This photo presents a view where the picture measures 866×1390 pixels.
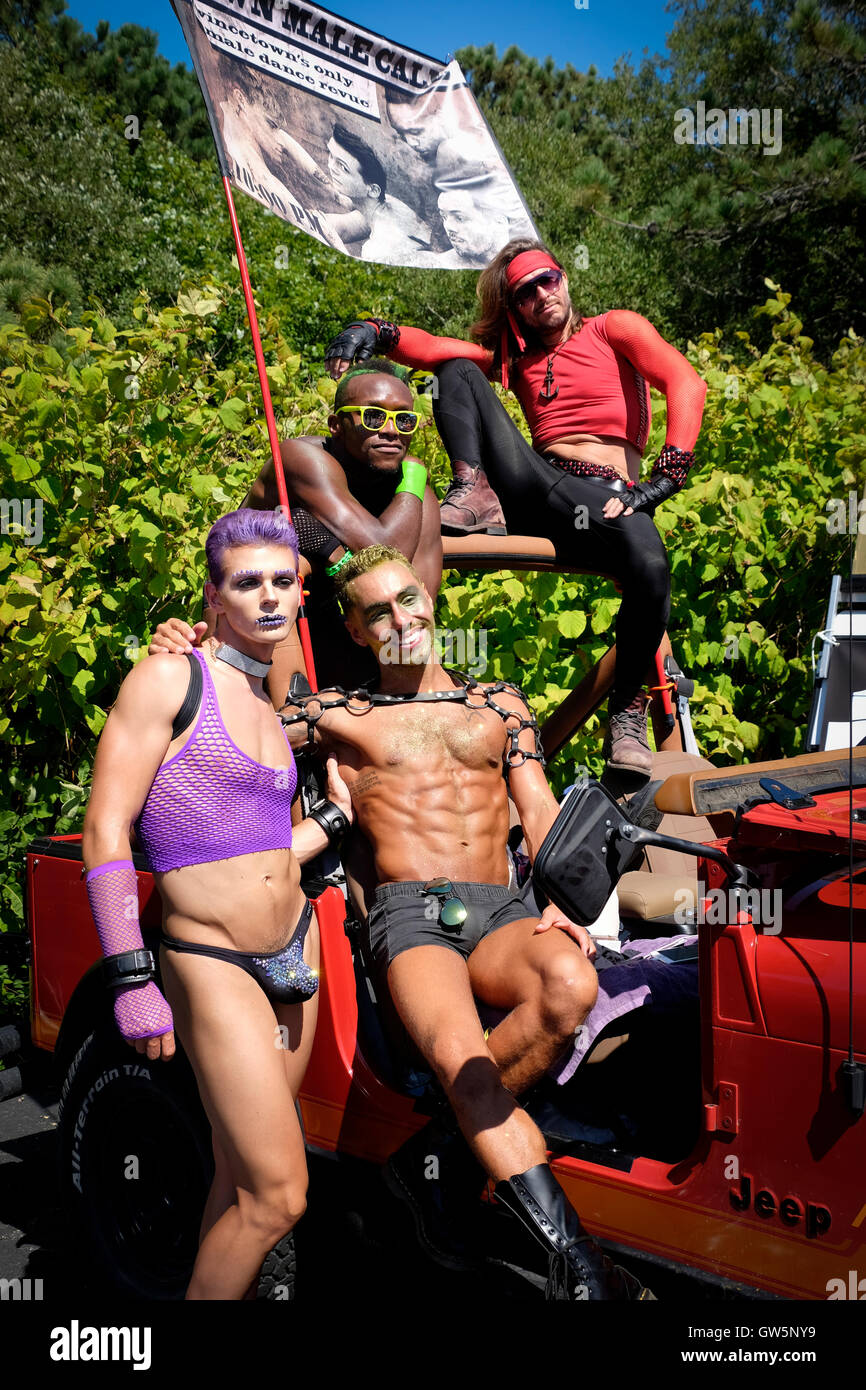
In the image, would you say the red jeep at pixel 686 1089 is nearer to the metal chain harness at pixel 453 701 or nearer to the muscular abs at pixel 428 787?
the muscular abs at pixel 428 787

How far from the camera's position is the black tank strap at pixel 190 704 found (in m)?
2.71

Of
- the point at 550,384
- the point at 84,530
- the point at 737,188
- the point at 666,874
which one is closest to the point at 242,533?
the point at 550,384

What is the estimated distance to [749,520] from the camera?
602 cm

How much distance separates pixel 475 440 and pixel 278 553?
5.50 ft

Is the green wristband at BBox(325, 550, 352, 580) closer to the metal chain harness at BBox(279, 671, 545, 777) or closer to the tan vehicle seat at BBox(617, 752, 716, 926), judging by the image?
the metal chain harness at BBox(279, 671, 545, 777)

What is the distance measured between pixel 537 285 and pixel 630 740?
1680 millimetres

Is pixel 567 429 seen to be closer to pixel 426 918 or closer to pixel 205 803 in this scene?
pixel 426 918

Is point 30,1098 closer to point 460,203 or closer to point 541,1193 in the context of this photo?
point 541,1193

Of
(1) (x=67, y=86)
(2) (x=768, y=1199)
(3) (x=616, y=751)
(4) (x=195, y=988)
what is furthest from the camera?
(1) (x=67, y=86)

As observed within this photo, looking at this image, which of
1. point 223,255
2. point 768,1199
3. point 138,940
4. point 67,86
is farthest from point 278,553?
point 67,86

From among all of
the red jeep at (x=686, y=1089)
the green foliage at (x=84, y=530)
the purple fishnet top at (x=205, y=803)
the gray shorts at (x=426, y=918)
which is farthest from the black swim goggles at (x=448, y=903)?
the green foliage at (x=84, y=530)

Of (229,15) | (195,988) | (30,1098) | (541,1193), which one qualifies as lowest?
(30,1098)

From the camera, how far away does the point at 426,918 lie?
3184mm

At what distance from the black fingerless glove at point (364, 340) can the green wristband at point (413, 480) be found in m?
0.47
